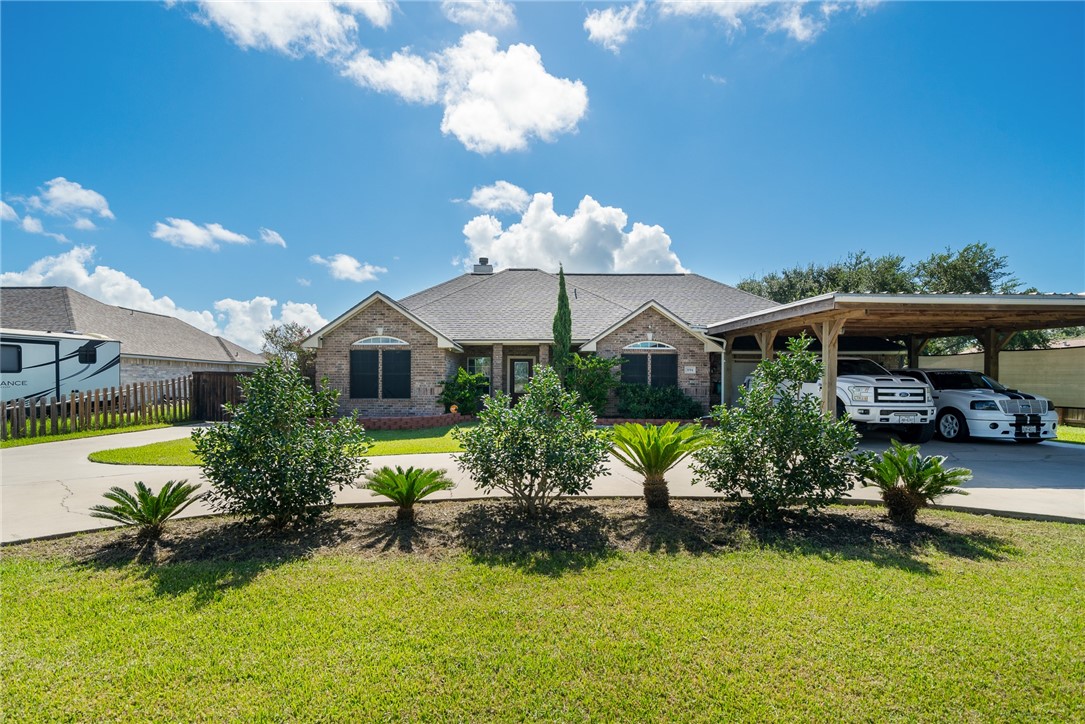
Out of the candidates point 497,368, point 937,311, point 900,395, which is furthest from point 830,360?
point 497,368

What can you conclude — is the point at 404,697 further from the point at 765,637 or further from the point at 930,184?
the point at 930,184

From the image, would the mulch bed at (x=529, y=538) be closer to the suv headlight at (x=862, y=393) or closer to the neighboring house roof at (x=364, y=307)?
the suv headlight at (x=862, y=393)

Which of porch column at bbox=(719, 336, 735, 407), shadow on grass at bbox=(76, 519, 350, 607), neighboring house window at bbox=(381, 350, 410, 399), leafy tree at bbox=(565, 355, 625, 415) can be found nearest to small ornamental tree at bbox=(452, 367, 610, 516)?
shadow on grass at bbox=(76, 519, 350, 607)

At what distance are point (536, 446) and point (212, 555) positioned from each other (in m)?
3.32

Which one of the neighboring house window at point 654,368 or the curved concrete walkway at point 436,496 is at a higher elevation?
the neighboring house window at point 654,368

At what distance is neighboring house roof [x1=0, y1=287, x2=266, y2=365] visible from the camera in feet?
63.7

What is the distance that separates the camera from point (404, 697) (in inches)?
93.3

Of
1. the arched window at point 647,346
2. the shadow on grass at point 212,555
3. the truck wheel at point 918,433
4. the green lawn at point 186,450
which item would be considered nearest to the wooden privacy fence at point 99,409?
the green lawn at point 186,450

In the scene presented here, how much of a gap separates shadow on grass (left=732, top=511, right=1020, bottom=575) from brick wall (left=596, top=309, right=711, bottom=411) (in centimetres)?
1049

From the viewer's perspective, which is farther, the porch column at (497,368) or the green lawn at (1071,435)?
the porch column at (497,368)

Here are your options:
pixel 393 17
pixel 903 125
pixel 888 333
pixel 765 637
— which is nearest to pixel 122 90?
pixel 393 17

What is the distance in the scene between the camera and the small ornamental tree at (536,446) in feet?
16.3

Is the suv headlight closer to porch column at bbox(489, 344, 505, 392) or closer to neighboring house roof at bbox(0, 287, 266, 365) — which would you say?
porch column at bbox(489, 344, 505, 392)

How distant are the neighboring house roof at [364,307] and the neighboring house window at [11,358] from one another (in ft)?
24.2
